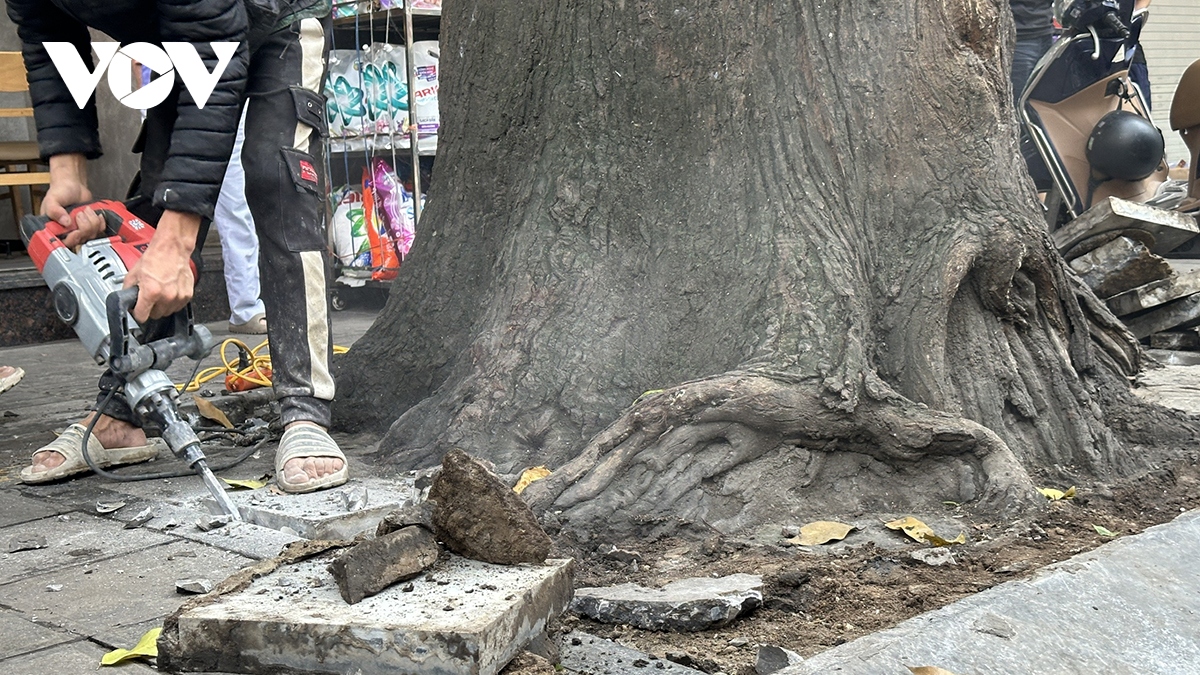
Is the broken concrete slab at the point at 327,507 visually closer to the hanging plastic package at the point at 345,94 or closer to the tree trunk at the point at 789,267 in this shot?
the tree trunk at the point at 789,267

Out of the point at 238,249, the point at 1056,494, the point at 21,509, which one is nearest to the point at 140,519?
the point at 21,509

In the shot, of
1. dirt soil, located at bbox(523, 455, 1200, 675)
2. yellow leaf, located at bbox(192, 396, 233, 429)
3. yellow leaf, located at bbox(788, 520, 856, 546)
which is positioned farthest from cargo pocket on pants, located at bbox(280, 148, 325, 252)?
yellow leaf, located at bbox(788, 520, 856, 546)

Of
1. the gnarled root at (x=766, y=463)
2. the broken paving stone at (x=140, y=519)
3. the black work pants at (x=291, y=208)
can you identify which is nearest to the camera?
the gnarled root at (x=766, y=463)

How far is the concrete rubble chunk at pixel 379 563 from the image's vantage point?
6.68ft

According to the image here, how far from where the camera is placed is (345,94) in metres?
8.20

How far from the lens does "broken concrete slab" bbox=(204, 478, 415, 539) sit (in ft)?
9.64

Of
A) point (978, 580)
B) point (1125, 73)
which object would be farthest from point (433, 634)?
point (1125, 73)

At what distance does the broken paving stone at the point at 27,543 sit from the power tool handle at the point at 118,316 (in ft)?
1.74

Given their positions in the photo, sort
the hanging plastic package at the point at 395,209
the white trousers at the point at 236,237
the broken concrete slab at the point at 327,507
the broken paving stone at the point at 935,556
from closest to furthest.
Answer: the broken paving stone at the point at 935,556
the broken concrete slab at the point at 327,507
the white trousers at the point at 236,237
the hanging plastic package at the point at 395,209

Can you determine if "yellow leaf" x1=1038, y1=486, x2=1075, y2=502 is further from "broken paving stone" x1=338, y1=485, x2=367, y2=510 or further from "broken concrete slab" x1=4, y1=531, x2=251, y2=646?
"broken concrete slab" x1=4, y1=531, x2=251, y2=646

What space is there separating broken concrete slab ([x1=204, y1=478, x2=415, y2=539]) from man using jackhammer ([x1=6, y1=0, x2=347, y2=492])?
0.07 meters

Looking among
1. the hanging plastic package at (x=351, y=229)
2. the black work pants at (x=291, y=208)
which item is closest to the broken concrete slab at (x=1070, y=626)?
the black work pants at (x=291, y=208)

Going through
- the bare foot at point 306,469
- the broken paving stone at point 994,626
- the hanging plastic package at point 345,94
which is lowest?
the bare foot at point 306,469

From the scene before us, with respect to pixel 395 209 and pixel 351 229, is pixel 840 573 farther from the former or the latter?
pixel 351 229
